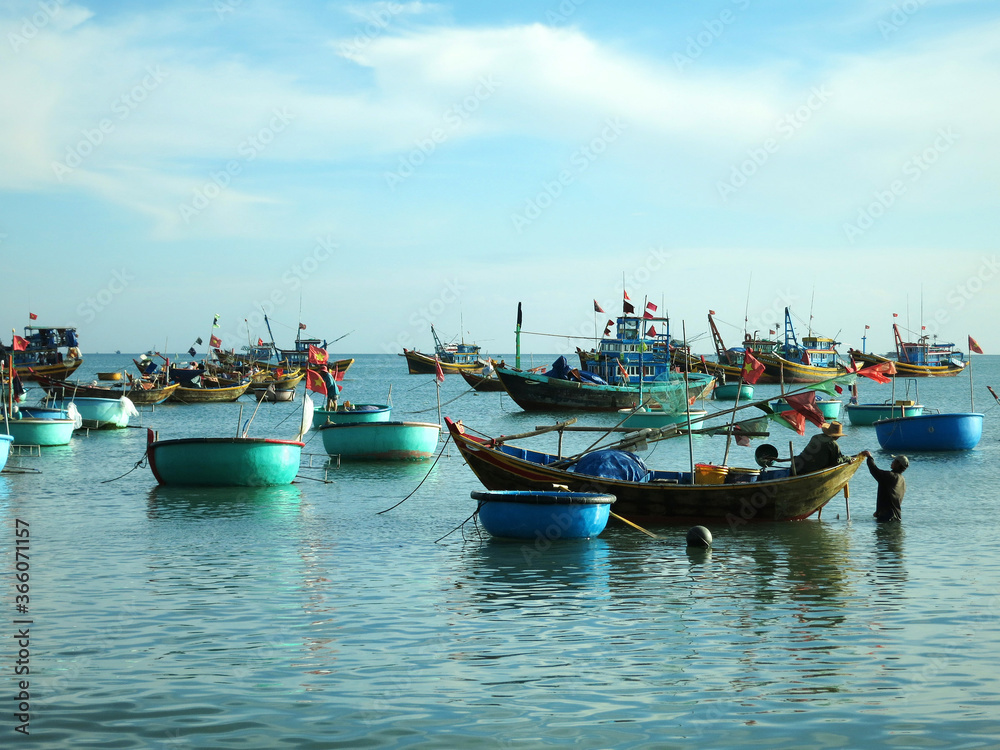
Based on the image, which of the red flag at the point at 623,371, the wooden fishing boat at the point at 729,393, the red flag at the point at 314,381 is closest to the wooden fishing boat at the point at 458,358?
the wooden fishing boat at the point at 729,393

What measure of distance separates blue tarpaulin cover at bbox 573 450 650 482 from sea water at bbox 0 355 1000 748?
108 cm

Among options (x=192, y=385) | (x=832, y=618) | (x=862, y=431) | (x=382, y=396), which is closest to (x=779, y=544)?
(x=832, y=618)

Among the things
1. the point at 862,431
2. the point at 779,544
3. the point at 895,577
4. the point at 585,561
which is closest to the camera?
the point at 895,577

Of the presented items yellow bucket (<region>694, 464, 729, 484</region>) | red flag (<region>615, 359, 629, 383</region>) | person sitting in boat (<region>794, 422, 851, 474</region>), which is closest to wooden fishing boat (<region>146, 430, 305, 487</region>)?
yellow bucket (<region>694, 464, 729, 484</region>)

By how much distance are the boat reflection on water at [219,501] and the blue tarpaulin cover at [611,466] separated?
6909mm

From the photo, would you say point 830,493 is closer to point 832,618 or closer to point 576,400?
point 832,618

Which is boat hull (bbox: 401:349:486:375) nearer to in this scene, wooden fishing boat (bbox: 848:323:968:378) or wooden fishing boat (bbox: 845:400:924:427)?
wooden fishing boat (bbox: 848:323:968:378)

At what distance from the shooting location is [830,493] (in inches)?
765

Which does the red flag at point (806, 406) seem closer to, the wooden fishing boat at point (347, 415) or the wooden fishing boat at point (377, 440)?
the wooden fishing boat at point (377, 440)

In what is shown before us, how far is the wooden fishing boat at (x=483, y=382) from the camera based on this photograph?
83250 mm

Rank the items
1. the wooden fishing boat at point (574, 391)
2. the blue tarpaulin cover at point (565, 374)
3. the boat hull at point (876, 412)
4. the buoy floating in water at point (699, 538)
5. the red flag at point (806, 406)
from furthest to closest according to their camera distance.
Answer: the blue tarpaulin cover at point (565, 374), the wooden fishing boat at point (574, 391), the boat hull at point (876, 412), the red flag at point (806, 406), the buoy floating in water at point (699, 538)

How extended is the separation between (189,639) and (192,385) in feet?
213

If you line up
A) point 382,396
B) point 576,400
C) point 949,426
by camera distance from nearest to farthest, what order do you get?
point 949,426 → point 576,400 → point 382,396

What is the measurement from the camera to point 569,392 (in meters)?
59.3
